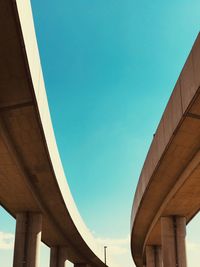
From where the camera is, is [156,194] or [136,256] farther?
[136,256]

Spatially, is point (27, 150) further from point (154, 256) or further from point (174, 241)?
point (154, 256)

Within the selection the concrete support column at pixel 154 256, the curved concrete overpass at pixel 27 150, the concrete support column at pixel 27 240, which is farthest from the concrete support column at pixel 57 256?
the concrete support column at pixel 27 240

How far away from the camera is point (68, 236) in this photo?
3938 centimetres

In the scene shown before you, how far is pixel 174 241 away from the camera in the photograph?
27031mm

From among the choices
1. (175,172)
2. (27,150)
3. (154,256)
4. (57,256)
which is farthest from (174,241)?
(57,256)

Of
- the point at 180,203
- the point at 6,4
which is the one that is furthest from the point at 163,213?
the point at 6,4

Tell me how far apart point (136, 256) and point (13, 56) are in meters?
49.3

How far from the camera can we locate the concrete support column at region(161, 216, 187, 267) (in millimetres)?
26672

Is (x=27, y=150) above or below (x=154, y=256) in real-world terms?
above

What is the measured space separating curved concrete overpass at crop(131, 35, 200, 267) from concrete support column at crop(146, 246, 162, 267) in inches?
316

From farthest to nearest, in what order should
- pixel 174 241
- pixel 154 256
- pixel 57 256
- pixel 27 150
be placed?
pixel 57 256
pixel 154 256
pixel 174 241
pixel 27 150

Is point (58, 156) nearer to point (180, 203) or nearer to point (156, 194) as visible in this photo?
point (156, 194)

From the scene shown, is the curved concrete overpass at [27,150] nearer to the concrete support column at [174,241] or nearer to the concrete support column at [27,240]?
the concrete support column at [27,240]

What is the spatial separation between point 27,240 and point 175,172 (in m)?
13.0
